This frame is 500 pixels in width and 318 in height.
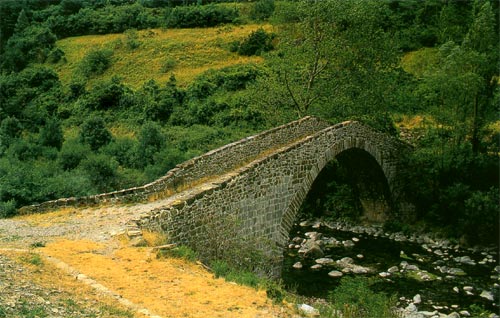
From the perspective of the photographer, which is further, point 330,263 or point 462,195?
point 462,195

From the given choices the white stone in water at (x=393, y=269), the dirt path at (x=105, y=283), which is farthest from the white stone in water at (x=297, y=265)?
the dirt path at (x=105, y=283)

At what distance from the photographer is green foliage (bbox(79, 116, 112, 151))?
1492 inches

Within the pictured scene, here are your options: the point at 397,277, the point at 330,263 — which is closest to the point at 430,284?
the point at 397,277

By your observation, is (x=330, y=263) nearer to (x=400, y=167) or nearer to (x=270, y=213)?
(x=270, y=213)

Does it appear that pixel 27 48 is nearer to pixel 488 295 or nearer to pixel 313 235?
pixel 313 235

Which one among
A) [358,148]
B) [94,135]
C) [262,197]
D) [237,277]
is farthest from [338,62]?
[237,277]

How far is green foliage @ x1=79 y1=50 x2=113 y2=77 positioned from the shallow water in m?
37.5

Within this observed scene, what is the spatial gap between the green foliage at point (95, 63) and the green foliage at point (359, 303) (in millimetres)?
46900

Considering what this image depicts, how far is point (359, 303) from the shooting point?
42.9ft

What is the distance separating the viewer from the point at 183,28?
205ft

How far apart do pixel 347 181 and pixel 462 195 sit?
6.29 m

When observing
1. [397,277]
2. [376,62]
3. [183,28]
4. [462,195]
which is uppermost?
[183,28]

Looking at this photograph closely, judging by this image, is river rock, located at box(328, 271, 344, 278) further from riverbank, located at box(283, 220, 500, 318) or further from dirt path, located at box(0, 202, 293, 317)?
dirt path, located at box(0, 202, 293, 317)

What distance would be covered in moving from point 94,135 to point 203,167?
22.3 meters
